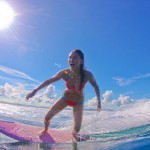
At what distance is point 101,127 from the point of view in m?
7.93

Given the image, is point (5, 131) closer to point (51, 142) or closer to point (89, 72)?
point (51, 142)

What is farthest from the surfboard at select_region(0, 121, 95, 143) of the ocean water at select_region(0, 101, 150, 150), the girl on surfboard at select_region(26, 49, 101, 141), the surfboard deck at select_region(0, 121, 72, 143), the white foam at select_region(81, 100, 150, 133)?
the white foam at select_region(81, 100, 150, 133)

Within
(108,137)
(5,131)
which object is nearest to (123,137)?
(108,137)

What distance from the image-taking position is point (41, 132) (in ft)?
21.4

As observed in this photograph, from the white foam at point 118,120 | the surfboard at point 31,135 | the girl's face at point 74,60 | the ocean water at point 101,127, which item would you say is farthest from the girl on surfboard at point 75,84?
the white foam at point 118,120

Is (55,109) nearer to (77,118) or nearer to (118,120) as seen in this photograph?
(77,118)

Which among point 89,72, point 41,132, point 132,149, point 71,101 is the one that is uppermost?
point 89,72

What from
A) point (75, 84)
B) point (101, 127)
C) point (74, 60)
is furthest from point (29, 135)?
point (101, 127)

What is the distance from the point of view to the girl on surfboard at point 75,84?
616 cm

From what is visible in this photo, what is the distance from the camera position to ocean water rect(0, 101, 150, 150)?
5.69 metres

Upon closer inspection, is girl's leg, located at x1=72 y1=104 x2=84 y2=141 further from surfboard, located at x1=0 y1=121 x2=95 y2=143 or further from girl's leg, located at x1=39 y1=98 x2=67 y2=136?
girl's leg, located at x1=39 y1=98 x2=67 y2=136

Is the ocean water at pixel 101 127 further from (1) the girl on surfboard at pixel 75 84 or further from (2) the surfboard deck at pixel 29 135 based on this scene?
(1) the girl on surfboard at pixel 75 84

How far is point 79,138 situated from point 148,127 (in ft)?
8.00

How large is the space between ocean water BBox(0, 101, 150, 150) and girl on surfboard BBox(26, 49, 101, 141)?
723 mm
